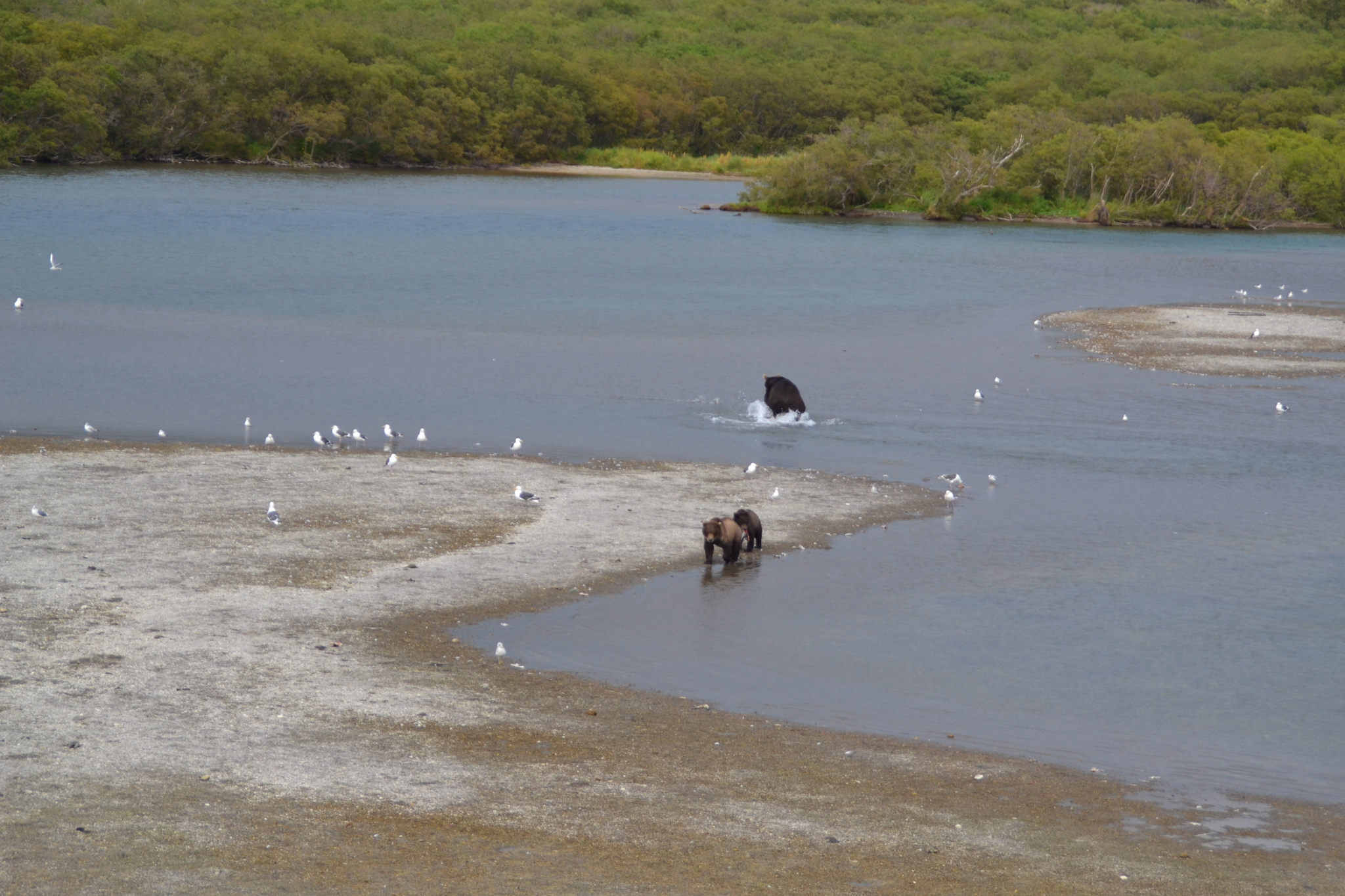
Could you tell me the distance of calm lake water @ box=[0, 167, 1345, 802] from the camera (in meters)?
12.4

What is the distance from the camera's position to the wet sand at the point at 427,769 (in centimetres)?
855

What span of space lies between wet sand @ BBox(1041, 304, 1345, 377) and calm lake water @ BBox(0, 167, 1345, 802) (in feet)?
4.17

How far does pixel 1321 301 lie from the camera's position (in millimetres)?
43906

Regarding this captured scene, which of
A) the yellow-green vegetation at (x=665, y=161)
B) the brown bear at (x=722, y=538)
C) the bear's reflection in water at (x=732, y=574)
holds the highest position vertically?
the yellow-green vegetation at (x=665, y=161)

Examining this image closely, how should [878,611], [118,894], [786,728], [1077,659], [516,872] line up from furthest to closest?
[878,611] → [1077,659] → [786,728] → [516,872] → [118,894]

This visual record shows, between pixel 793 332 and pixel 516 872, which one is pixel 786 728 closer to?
pixel 516 872

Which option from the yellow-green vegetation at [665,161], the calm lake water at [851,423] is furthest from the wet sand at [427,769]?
the yellow-green vegetation at [665,161]

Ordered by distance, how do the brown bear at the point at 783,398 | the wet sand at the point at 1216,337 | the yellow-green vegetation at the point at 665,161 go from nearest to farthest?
1. the brown bear at the point at 783,398
2. the wet sand at the point at 1216,337
3. the yellow-green vegetation at the point at 665,161

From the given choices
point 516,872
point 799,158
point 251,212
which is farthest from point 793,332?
point 799,158

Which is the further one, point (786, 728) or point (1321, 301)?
point (1321, 301)

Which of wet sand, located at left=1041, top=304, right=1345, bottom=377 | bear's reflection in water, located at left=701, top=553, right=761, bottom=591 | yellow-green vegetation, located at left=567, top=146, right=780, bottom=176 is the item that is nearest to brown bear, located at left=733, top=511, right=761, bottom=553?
bear's reflection in water, located at left=701, top=553, right=761, bottom=591

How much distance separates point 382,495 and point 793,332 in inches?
750

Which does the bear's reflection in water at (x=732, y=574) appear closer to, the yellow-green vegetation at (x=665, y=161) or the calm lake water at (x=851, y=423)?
the calm lake water at (x=851, y=423)

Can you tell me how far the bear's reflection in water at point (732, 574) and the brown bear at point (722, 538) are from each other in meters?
0.09
